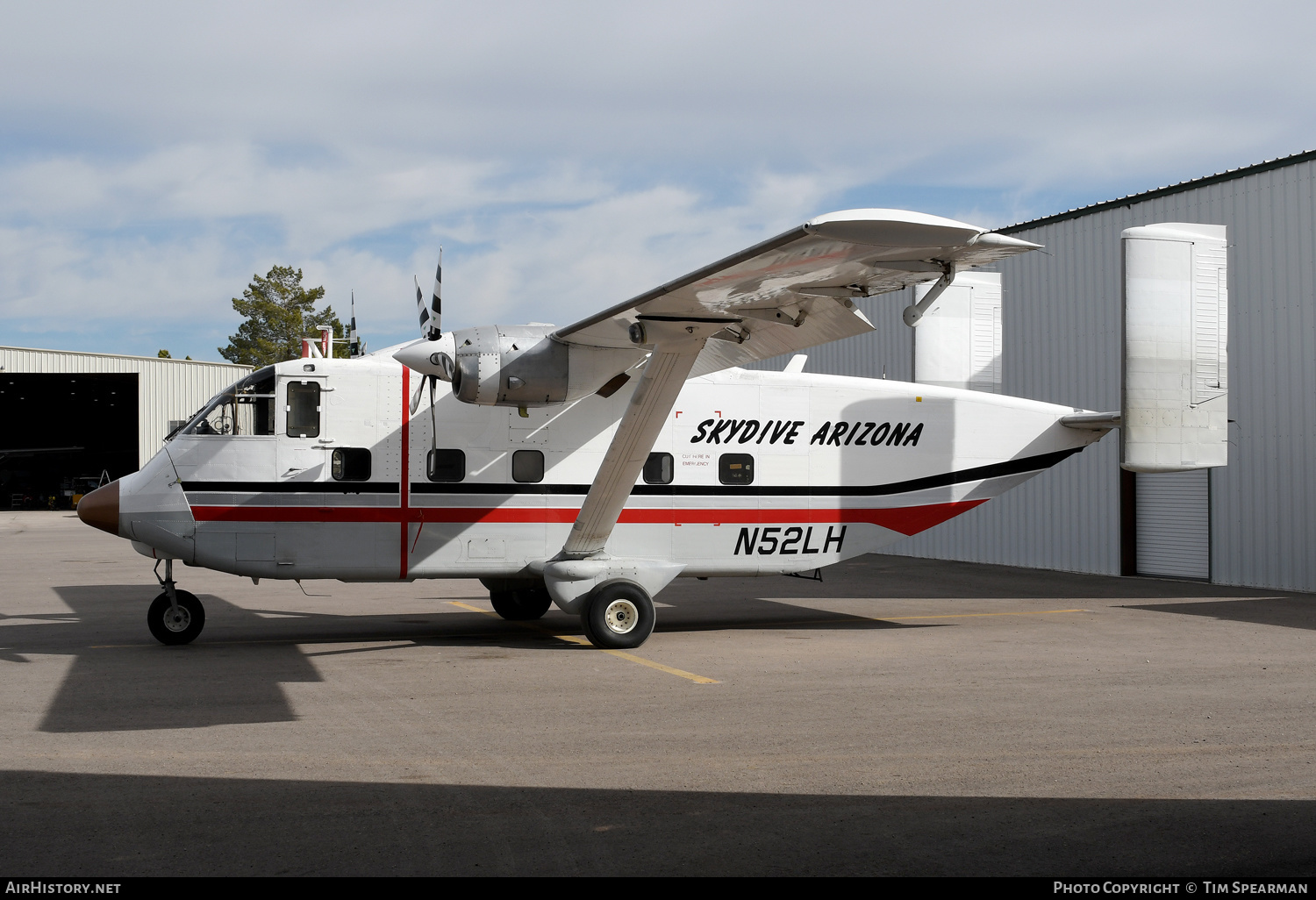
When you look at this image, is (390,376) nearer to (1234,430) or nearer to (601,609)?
(601,609)

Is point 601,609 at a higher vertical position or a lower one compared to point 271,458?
lower

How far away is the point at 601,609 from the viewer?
Answer: 468 inches

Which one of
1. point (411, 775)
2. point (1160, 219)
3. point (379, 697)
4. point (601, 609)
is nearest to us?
point (411, 775)

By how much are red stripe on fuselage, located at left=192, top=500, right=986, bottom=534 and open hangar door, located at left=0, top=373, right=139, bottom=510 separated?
48.3 meters

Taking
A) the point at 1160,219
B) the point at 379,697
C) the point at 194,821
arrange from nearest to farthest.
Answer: the point at 194,821, the point at 379,697, the point at 1160,219

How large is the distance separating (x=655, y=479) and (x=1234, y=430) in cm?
1194

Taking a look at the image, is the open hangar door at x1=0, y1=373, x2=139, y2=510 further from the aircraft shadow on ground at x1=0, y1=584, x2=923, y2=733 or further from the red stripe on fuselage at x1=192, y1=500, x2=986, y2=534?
the red stripe on fuselage at x1=192, y1=500, x2=986, y2=534

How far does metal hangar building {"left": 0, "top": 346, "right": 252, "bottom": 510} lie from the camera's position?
53.4 m

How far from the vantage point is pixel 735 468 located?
13.3 meters

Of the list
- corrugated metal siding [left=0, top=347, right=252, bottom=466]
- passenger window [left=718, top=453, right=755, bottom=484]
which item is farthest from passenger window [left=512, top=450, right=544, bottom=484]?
corrugated metal siding [left=0, top=347, right=252, bottom=466]

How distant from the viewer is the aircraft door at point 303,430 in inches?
470

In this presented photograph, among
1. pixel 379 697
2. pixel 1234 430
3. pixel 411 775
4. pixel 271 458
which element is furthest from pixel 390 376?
pixel 1234 430

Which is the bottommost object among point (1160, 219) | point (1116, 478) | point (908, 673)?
point (908, 673)

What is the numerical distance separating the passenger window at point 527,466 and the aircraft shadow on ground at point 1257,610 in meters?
9.43
